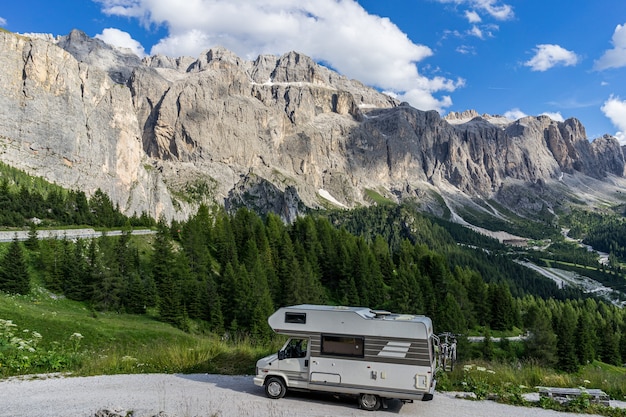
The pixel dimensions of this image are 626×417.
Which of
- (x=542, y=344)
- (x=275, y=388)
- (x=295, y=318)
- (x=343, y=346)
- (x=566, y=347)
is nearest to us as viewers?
(x=343, y=346)

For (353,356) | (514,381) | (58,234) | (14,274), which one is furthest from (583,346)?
(58,234)

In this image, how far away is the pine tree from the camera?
39.6 meters

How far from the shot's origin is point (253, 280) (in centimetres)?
6206

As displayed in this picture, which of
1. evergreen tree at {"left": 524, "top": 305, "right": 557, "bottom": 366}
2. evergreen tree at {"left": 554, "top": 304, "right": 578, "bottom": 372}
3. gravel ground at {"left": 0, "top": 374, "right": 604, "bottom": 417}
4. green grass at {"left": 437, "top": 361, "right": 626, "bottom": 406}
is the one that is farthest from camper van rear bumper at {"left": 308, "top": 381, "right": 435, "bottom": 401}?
evergreen tree at {"left": 554, "top": 304, "right": 578, "bottom": 372}

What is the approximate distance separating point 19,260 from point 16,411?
3646 centimetres

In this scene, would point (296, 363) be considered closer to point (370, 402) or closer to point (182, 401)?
point (370, 402)

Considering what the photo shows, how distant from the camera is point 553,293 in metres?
180

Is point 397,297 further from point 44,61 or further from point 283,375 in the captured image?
point 44,61

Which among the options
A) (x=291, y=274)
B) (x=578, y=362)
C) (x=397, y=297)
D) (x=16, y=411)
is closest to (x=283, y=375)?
(x=16, y=411)

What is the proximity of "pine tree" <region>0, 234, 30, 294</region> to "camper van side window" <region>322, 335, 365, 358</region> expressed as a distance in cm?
3874

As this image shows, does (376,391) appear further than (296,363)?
No

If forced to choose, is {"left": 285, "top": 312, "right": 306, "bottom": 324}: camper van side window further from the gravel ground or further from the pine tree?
the pine tree

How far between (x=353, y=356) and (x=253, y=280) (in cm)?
4926

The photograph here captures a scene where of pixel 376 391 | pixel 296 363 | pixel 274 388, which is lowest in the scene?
pixel 274 388
